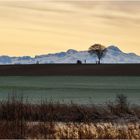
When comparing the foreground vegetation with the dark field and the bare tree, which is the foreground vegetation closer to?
the dark field

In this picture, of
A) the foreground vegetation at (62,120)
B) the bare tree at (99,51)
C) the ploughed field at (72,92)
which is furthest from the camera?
the bare tree at (99,51)

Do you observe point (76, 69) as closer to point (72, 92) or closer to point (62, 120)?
point (72, 92)

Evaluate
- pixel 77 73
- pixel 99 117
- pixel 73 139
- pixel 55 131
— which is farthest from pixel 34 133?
pixel 77 73

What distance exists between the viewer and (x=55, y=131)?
15844 mm

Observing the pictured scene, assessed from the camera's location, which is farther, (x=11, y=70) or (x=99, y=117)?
(x=11, y=70)

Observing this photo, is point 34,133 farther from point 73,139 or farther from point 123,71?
point 123,71

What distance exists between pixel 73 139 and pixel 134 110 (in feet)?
32.9

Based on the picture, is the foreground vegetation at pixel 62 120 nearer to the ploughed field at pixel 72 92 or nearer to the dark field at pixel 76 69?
the ploughed field at pixel 72 92

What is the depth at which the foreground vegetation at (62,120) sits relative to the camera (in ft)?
51.6

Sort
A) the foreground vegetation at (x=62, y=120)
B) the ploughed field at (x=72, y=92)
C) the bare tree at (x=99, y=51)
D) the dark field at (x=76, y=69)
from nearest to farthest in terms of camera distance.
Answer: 1. the foreground vegetation at (x=62, y=120)
2. the ploughed field at (x=72, y=92)
3. the dark field at (x=76, y=69)
4. the bare tree at (x=99, y=51)

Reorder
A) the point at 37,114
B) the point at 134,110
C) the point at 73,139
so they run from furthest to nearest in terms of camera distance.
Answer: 1. the point at 134,110
2. the point at 37,114
3. the point at 73,139

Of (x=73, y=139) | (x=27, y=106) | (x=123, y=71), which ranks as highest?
(x=123, y=71)

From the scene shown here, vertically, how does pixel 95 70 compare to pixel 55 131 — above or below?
above

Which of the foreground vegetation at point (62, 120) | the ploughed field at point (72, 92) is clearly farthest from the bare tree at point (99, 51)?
the foreground vegetation at point (62, 120)
